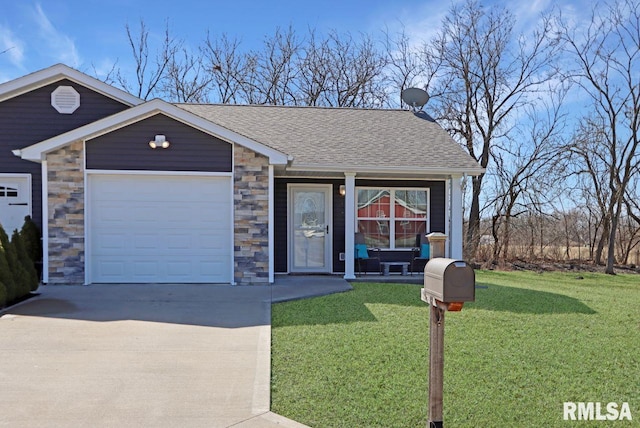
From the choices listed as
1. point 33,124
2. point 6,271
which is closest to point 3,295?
point 6,271

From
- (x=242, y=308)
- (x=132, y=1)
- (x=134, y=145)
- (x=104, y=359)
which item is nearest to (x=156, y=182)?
(x=134, y=145)

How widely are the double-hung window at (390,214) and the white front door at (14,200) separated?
24.0ft

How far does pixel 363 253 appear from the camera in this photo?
1017cm

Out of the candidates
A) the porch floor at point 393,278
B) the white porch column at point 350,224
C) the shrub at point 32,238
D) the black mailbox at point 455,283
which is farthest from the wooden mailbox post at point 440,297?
the shrub at point 32,238

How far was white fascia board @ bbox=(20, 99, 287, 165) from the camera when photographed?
8.11 m

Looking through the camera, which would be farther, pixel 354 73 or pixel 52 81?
pixel 354 73

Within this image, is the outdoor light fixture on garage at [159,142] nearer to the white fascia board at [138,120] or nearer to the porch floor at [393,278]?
the white fascia board at [138,120]

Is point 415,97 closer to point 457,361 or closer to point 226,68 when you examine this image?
point 457,361

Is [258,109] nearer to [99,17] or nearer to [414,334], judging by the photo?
[99,17]

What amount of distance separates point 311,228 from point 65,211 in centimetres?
507

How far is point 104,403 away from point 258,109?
34.3 ft

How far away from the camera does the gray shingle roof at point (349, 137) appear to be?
9.71 meters

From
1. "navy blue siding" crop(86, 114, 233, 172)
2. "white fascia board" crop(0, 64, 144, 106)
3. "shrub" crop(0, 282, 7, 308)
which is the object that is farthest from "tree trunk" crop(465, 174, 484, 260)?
"shrub" crop(0, 282, 7, 308)

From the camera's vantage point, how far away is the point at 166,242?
340 inches
